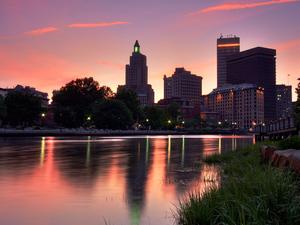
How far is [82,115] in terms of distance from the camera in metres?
170

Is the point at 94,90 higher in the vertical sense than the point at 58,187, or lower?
higher

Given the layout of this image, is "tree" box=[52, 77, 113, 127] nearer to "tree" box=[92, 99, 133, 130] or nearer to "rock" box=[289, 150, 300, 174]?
"tree" box=[92, 99, 133, 130]

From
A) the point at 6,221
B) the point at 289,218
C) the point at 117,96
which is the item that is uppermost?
the point at 117,96

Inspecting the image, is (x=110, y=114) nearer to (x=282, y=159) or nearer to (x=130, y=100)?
(x=130, y=100)

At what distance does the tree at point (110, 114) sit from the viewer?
538ft

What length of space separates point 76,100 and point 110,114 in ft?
66.8

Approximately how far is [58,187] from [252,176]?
8074 mm

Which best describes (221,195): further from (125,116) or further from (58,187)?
(125,116)

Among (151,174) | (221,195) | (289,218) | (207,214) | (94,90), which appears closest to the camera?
(289,218)

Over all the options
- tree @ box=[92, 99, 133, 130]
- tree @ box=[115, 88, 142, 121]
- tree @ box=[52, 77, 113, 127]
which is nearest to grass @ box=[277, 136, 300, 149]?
tree @ box=[92, 99, 133, 130]

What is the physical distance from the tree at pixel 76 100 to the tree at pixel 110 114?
21.8 feet

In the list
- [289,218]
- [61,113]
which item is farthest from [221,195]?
[61,113]

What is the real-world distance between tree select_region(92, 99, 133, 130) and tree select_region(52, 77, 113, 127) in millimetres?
6657

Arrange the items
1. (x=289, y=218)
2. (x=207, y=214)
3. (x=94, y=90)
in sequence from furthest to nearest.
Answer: (x=94, y=90) → (x=207, y=214) → (x=289, y=218)
